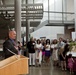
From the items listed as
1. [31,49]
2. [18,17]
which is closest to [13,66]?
[31,49]

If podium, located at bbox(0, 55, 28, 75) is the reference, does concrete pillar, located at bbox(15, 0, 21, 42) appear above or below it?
above

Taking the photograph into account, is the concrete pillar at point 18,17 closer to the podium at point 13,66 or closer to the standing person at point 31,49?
the standing person at point 31,49

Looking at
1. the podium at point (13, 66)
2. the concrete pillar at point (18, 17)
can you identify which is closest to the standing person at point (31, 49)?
the concrete pillar at point (18, 17)

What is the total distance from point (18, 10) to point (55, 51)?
117 inches

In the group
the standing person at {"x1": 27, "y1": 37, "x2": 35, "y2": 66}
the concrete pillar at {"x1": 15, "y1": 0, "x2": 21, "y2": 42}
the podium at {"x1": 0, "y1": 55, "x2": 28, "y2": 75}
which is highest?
the concrete pillar at {"x1": 15, "y1": 0, "x2": 21, "y2": 42}

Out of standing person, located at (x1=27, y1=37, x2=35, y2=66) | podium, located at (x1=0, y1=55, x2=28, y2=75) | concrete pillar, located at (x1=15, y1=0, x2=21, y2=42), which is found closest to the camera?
podium, located at (x1=0, y1=55, x2=28, y2=75)

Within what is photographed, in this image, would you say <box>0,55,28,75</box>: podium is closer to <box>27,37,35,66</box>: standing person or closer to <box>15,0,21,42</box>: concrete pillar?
<box>27,37,35,66</box>: standing person

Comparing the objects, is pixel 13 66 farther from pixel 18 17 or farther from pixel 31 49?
pixel 18 17

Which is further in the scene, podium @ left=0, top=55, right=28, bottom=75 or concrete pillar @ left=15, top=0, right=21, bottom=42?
concrete pillar @ left=15, top=0, right=21, bottom=42

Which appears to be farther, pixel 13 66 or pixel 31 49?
pixel 31 49

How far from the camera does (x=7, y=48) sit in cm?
538

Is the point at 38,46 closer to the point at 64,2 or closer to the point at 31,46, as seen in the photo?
the point at 31,46

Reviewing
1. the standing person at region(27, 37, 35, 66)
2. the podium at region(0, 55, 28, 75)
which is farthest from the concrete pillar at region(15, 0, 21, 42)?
the podium at region(0, 55, 28, 75)

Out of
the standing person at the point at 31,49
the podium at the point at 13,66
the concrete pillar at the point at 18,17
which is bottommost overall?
the standing person at the point at 31,49
